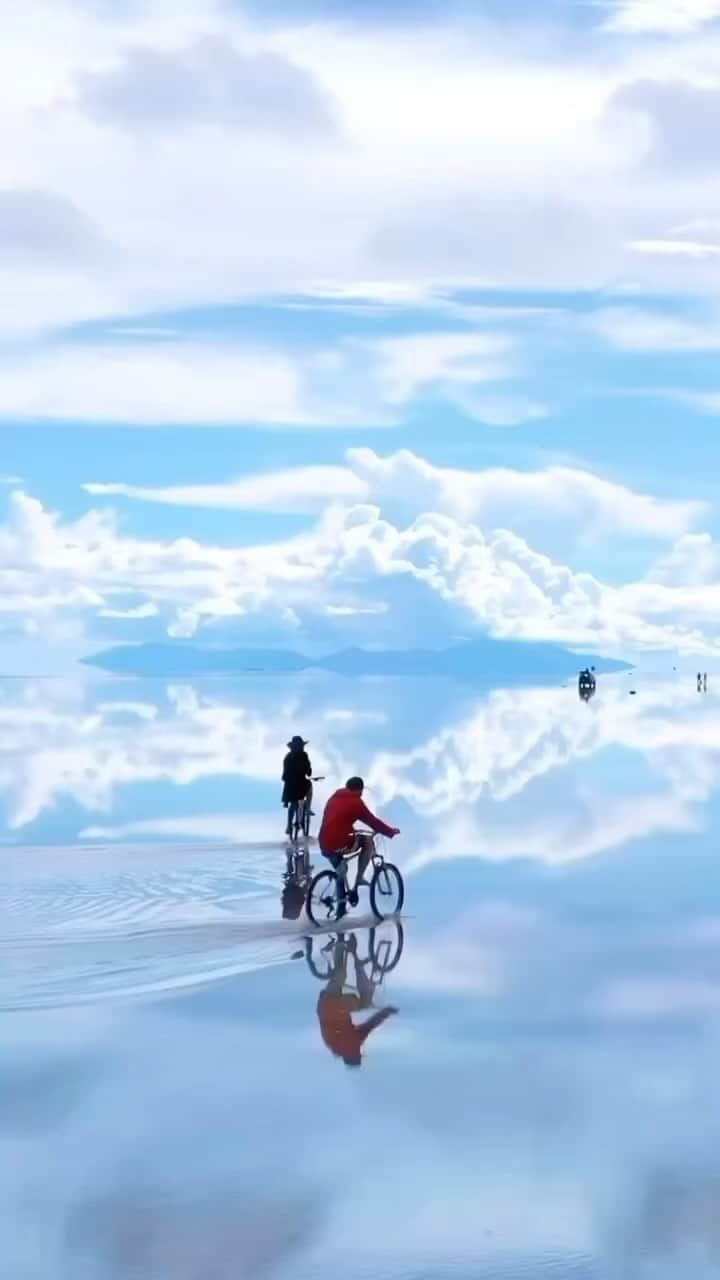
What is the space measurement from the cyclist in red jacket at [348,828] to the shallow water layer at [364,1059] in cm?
82

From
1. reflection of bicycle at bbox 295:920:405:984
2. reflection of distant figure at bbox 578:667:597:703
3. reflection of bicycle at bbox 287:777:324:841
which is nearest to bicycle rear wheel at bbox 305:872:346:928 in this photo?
reflection of bicycle at bbox 295:920:405:984

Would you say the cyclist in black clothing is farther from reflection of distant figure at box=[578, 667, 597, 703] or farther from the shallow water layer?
reflection of distant figure at box=[578, 667, 597, 703]

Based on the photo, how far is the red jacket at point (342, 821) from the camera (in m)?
21.6

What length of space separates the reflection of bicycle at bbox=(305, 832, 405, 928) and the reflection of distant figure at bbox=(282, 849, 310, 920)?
324 millimetres

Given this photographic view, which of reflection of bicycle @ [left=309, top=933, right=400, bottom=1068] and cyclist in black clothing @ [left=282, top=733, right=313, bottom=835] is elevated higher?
cyclist in black clothing @ [left=282, top=733, right=313, bottom=835]

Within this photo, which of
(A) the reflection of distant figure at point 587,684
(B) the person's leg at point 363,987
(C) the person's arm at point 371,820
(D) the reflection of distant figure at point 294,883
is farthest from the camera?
(A) the reflection of distant figure at point 587,684

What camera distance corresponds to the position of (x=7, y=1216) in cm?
1002

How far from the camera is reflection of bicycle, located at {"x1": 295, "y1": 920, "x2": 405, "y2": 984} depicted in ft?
59.8

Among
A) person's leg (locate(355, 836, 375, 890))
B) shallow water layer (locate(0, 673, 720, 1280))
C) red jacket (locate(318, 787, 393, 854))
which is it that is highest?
red jacket (locate(318, 787, 393, 854))

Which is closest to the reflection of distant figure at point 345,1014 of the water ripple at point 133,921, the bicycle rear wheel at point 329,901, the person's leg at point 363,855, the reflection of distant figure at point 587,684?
the water ripple at point 133,921

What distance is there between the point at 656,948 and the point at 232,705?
10096 centimetres

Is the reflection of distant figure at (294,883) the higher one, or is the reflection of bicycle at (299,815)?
the reflection of bicycle at (299,815)

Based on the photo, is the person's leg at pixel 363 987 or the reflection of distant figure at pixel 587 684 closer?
the person's leg at pixel 363 987

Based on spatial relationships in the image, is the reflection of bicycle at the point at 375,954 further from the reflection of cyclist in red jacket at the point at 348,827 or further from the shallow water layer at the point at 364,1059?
the reflection of cyclist in red jacket at the point at 348,827
